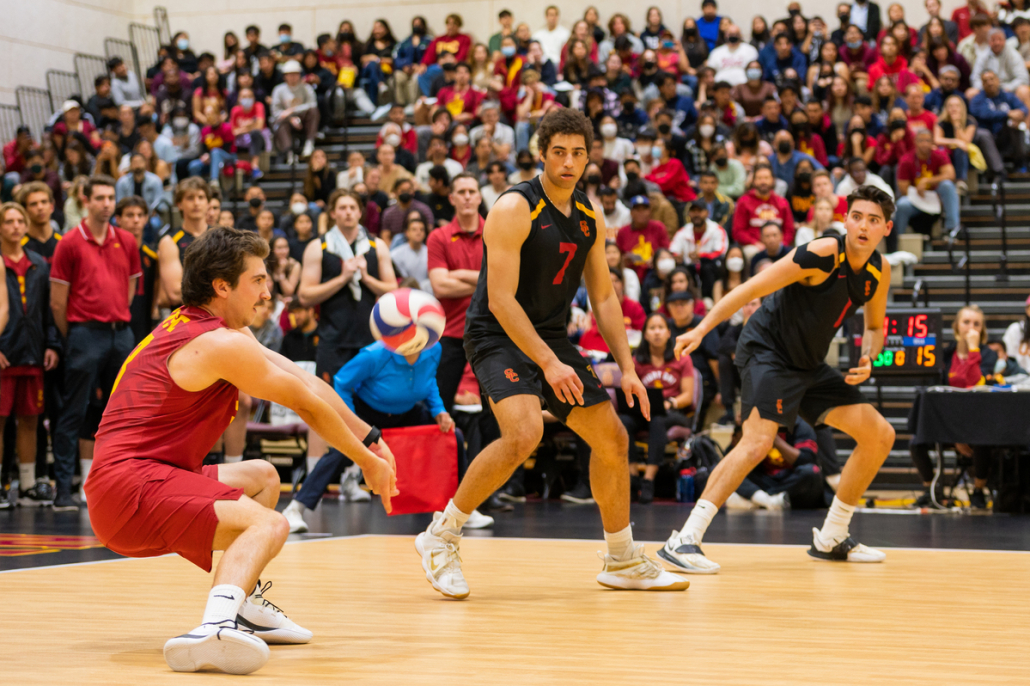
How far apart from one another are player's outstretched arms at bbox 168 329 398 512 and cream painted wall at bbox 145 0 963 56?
16.9 m

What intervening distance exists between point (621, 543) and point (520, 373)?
33.8 inches

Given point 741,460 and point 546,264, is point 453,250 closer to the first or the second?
point 741,460

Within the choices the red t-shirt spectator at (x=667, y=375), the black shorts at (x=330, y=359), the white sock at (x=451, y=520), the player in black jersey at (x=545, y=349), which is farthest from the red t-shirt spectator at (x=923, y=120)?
the white sock at (x=451, y=520)

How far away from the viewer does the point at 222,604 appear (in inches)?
122

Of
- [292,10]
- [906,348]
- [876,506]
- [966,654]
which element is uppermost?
[292,10]

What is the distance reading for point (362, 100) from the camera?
62.8 feet

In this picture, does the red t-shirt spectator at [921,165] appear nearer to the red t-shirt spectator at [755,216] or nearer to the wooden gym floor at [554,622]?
the red t-shirt spectator at [755,216]

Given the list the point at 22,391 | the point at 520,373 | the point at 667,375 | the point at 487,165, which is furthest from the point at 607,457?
the point at 487,165

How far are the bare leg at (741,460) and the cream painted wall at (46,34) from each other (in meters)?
18.7

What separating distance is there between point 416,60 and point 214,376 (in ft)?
56.2

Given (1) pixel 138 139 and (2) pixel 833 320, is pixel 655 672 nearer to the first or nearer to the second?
(2) pixel 833 320

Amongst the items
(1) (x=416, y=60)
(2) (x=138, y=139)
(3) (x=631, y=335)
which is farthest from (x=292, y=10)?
(3) (x=631, y=335)

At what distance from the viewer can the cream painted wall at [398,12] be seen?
19.2 meters

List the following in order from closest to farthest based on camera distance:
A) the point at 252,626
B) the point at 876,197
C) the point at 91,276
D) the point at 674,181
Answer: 1. the point at 252,626
2. the point at 876,197
3. the point at 91,276
4. the point at 674,181
